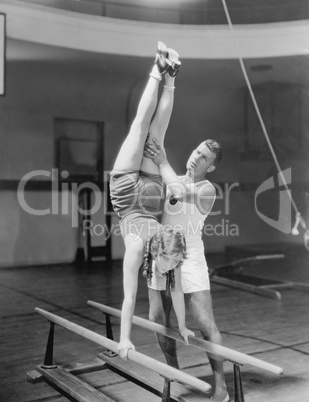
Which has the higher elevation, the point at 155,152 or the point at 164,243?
the point at 155,152

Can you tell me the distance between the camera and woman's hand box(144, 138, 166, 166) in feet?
7.82

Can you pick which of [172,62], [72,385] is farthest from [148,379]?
[172,62]

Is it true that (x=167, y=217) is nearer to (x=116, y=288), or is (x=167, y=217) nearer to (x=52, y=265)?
(x=116, y=288)

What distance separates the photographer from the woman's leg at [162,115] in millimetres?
2344

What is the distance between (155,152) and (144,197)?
0.72 ft

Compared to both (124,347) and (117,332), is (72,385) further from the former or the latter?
(117,332)

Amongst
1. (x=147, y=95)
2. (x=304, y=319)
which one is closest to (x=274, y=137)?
(x=304, y=319)

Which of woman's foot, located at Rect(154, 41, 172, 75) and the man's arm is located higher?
woman's foot, located at Rect(154, 41, 172, 75)

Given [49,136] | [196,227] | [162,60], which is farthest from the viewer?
[49,136]

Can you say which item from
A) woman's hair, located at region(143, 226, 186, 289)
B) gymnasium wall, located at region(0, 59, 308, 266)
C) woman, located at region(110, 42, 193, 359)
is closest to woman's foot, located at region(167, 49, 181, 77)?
woman, located at region(110, 42, 193, 359)

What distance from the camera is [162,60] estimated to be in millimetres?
2268

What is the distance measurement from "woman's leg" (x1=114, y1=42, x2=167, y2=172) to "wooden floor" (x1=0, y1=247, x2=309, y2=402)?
1368mm

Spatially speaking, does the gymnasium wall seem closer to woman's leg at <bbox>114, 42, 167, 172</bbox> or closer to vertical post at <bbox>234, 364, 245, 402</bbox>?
woman's leg at <bbox>114, 42, 167, 172</bbox>

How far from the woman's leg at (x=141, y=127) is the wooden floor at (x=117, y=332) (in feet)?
4.49
